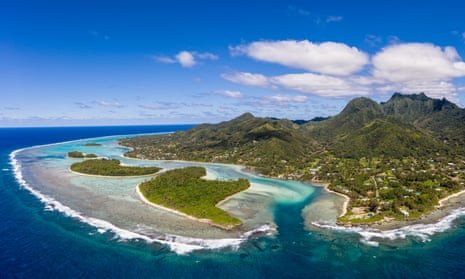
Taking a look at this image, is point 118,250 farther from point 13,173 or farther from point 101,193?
point 13,173

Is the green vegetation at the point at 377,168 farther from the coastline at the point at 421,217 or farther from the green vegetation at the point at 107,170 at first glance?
the green vegetation at the point at 107,170

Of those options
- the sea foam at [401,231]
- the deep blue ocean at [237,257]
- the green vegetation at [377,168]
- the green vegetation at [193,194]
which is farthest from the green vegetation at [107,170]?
the sea foam at [401,231]

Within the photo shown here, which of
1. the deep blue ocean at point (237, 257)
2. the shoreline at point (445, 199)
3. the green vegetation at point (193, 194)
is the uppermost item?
the green vegetation at point (193, 194)

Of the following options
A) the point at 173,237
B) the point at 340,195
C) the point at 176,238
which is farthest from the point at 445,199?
the point at 173,237

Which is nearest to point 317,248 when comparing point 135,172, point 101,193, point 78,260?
point 78,260

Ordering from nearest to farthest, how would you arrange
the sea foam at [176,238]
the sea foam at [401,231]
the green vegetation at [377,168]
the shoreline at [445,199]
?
the sea foam at [176,238] → the sea foam at [401,231] → the green vegetation at [377,168] → the shoreline at [445,199]

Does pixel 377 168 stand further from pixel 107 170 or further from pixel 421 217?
pixel 107 170
